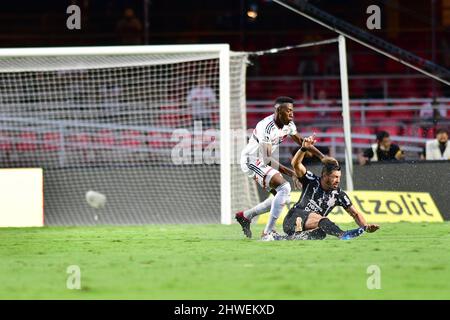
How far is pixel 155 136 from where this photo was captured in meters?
19.8

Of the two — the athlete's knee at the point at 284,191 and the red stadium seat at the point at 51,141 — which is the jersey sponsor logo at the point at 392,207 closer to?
the athlete's knee at the point at 284,191

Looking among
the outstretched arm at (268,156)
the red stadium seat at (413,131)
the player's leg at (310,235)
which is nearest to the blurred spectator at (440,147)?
the red stadium seat at (413,131)

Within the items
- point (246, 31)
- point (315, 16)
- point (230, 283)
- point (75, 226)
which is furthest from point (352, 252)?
point (246, 31)

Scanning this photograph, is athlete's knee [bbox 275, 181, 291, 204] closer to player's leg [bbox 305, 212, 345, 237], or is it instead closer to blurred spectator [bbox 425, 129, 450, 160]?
player's leg [bbox 305, 212, 345, 237]

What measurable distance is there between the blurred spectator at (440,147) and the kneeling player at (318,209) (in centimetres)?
552

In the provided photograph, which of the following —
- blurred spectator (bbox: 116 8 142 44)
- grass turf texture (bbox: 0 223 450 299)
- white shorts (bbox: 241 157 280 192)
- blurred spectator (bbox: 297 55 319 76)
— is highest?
blurred spectator (bbox: 116 8 142 44)

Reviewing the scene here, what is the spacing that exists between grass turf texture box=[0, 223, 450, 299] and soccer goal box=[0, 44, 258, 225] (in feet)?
9.60

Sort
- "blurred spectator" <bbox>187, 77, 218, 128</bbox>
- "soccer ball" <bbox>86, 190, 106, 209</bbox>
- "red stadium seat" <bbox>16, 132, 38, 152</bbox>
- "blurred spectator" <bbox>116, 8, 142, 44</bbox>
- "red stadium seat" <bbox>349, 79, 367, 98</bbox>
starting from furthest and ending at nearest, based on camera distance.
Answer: "red stadium seat" <bbox>349, 79, 367, 98</bbox> → "blurred spectator" <bbox>116, 8, 142, 44</bbox> → "red stadium seat" <bbox>16, 132, 38, 152</bbox> → "blurred spectator" <bbox>187, 77, 218, 128</bbox> → "soccer ball" <bbox>86, 190, 106, 209</bbox>

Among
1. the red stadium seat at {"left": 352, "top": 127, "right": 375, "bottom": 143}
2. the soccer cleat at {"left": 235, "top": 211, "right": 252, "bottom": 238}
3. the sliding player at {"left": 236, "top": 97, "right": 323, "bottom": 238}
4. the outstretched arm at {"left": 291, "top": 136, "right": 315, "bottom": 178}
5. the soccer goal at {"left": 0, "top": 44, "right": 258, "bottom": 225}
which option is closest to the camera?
the outstretched arm at {"left": 291, "top": 136, "right": 315, "bottom": 178}

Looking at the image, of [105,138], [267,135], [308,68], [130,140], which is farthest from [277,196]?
[308,68]

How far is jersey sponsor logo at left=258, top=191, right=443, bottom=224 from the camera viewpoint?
17.8 meters

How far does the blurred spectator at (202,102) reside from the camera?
782 inches

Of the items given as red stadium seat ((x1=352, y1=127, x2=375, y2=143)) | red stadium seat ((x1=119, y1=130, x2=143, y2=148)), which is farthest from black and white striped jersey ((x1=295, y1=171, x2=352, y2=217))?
red stadium seat ((x1=352, y1=127, x2=375, y2=143))
